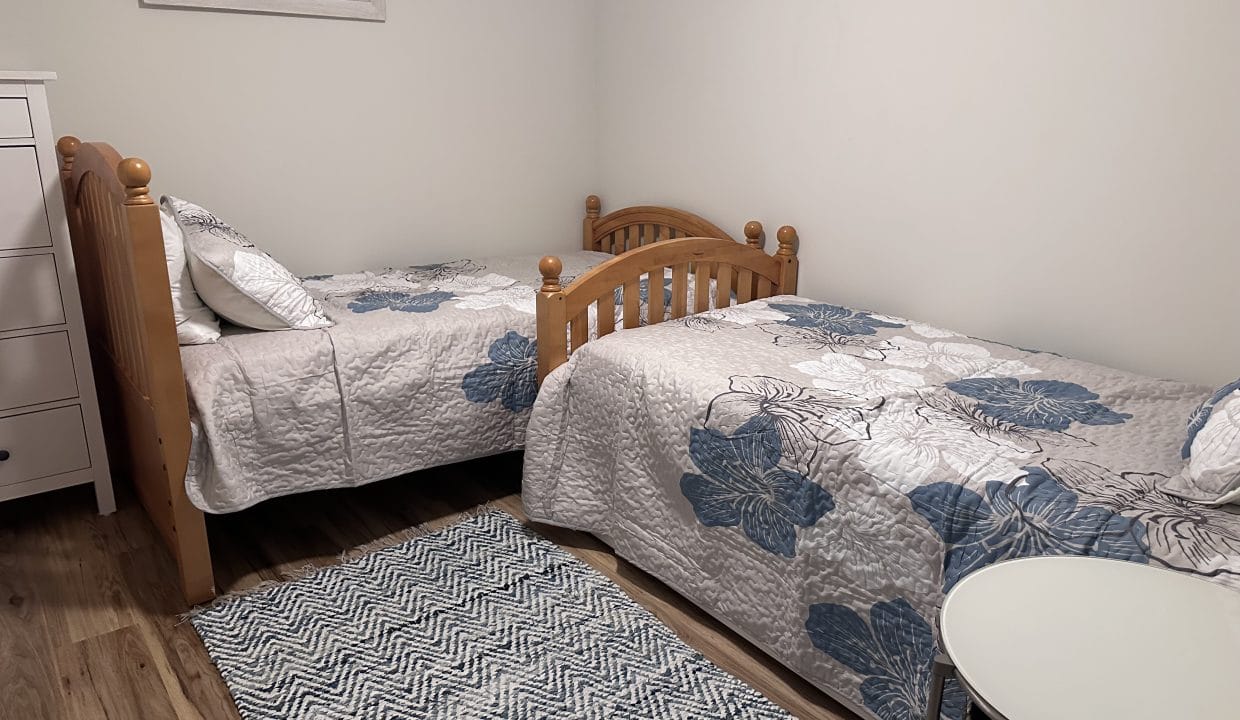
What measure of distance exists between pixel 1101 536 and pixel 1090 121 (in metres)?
1.17

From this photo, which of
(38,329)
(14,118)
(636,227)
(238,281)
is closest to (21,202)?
(14,118)

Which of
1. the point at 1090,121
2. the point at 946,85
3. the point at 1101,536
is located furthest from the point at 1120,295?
the point at 1101,536

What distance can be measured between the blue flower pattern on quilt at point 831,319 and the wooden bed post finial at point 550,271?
2.14ft

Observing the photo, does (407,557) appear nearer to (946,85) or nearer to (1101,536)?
(1101,536)

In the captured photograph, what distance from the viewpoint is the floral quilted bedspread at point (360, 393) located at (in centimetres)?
188

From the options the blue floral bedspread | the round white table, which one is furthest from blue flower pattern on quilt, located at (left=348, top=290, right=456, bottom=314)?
the round white table

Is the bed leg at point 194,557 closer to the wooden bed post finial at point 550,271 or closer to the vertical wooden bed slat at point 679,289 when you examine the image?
the wooden bed post finial at point 550,271

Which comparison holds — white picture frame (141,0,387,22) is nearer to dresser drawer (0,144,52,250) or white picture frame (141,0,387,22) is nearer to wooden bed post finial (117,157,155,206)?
dresser drawer (0,144,52,250)

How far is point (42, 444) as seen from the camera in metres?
2.18

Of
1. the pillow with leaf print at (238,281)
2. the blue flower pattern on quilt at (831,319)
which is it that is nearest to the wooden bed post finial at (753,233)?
the blue flower pattern on quilt at (831,319)

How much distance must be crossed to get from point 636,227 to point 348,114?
44.7 inches

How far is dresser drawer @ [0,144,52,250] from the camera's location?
1984mm

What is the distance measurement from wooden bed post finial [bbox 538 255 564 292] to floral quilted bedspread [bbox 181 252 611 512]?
24 cm

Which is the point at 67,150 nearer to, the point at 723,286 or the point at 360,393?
the point at 360,393
